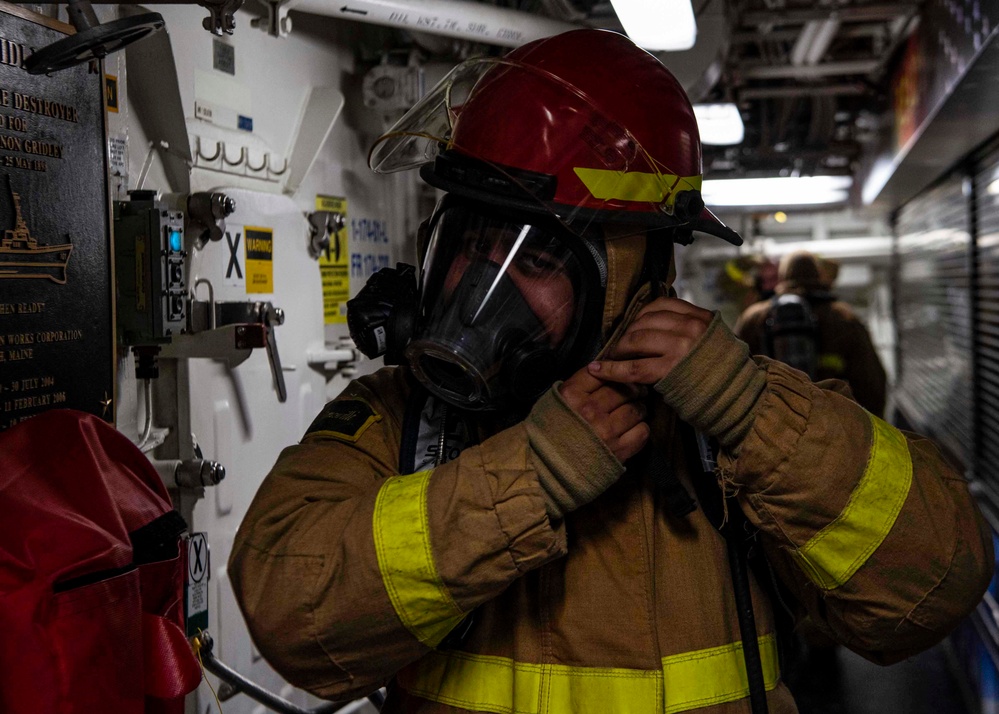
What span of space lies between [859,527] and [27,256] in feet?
5.15

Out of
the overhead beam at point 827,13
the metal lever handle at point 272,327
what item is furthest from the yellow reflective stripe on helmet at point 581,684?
the overhead beam at point 827,13

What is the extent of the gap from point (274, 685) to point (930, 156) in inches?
201

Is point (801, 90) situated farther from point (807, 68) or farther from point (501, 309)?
point (501, 309)

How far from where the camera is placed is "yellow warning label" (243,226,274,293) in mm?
3186

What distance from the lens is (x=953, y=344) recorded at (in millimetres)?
6906

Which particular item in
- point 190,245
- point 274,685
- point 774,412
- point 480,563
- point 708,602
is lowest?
point 274,685

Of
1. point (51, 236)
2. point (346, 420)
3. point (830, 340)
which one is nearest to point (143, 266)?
point (51, 236)

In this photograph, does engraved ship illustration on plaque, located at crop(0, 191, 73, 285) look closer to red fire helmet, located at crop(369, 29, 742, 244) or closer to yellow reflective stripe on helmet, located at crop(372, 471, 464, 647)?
red fire helmet, located at crop(369, 29, 742, 244)

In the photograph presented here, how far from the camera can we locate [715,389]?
150 cm

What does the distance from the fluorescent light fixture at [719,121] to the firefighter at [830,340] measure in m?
1.21

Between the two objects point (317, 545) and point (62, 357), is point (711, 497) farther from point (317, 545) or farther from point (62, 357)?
point (62, 357)

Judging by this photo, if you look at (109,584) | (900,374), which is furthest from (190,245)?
(900,374)

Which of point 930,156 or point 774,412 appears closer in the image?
point 774,412

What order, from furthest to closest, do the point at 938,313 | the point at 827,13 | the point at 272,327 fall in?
the point at 938,313
the point at 827,13
the point at 272,327
